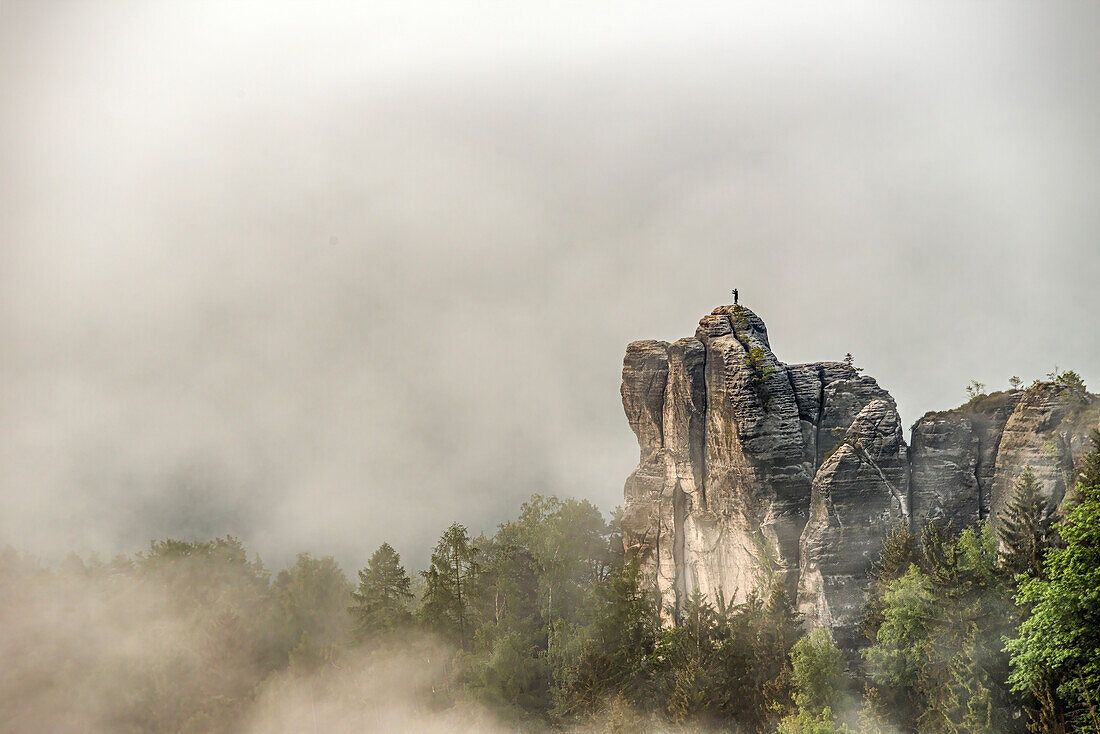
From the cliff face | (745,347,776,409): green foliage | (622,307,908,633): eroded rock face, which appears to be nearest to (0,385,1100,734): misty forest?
the cliff face

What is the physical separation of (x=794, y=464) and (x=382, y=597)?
141ft

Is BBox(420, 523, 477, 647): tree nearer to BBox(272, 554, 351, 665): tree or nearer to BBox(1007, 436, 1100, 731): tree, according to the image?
BBox(272, 554, 351, 665): tree

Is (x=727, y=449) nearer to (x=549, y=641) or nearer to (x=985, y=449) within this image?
(x=985, y=449)

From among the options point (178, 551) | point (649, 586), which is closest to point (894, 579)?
point (649, 586)

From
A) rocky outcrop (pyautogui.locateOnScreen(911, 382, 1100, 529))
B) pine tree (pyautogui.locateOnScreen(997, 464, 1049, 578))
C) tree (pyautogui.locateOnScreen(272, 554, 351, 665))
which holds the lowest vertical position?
tree (pyautogui.locateOnScreen(272, 554, 351, 665))

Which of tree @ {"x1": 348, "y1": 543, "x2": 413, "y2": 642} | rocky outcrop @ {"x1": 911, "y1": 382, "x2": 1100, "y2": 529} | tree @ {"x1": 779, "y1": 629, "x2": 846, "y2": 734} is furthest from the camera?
tree @ {"x1": 348, "y1": 543, "x2": 413, "y2": 642}

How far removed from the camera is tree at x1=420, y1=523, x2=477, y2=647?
72375mm

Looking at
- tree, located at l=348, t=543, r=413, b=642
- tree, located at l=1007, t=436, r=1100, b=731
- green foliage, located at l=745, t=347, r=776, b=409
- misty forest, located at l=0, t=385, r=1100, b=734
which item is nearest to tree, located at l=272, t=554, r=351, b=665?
misty forest, located at l=0, t=385, r=1100, b=734

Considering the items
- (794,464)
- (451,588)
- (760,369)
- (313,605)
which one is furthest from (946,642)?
(313,605)

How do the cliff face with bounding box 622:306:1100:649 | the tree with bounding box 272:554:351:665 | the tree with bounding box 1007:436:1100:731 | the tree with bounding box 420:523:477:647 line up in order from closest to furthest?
the tree with bounding box 1007:436:1100:731
the cliff face with bounding box 622:306:1100:649
the tree with bounding box 420:523:477:647
the tree with bounding box 272:554:351:665

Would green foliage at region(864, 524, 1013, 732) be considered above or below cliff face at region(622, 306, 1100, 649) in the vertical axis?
below

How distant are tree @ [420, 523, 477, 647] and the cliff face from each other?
1635 centimetres

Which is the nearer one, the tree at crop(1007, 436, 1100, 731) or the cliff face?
the tree at crop(1007, 436, 1100, 731)

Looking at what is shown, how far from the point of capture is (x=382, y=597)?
75938mm
